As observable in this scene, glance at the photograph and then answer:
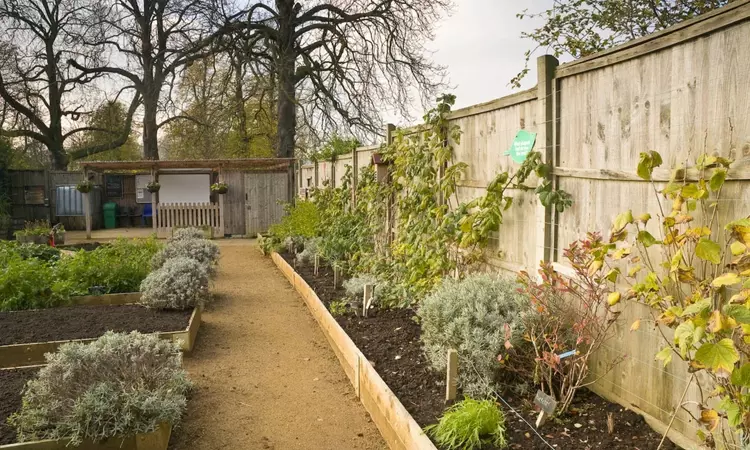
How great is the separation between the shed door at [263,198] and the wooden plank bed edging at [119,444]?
547 inches

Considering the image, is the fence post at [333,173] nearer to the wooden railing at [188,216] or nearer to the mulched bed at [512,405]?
the mulched bed at [512,405]

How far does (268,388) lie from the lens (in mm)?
4566

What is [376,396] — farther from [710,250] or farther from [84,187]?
[84,187]

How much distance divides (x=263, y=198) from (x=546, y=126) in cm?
1417

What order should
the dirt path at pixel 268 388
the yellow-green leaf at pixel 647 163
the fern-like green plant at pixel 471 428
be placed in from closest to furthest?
the yellow-green leaf at pixel 647 163
the fern-like green plant at pixel 471 428
the dirt path at pixel 268 388

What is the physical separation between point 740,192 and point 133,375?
3.50m

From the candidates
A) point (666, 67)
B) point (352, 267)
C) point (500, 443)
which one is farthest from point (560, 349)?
point (352, 267)

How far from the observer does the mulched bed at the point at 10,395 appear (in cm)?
326

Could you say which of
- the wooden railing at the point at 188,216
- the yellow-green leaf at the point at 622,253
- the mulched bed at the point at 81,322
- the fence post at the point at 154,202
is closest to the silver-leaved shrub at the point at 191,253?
the mulched bed at the point at 81,322

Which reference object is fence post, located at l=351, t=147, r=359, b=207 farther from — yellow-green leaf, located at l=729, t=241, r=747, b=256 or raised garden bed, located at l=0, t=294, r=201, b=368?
yellow-green leaf, located at l=729, t=241, r=747, b=256

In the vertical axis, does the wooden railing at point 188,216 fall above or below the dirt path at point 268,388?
above

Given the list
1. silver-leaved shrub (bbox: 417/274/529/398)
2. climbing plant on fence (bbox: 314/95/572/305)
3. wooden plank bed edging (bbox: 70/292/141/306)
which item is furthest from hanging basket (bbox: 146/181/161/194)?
silver-leaved shrub (bbox: 417/274/529/398)

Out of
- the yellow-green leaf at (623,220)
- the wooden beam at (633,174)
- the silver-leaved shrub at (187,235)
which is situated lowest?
the silver-leaved shrub at (187,235)

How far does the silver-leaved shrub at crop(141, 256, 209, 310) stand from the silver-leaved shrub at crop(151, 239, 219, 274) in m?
1.21
